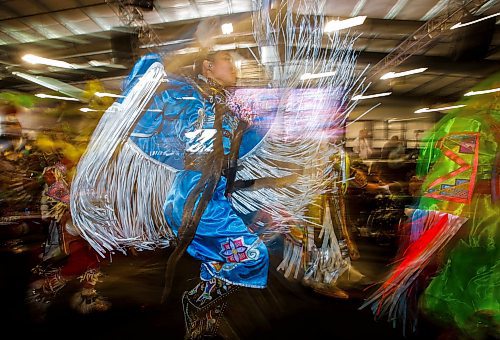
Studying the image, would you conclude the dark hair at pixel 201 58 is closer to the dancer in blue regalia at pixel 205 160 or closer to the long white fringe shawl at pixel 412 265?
the dancer in blue regalia at pixel 205 160

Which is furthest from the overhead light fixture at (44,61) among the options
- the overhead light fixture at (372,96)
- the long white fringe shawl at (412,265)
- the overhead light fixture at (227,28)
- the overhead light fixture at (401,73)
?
the long white fringe shawl at (412,265)

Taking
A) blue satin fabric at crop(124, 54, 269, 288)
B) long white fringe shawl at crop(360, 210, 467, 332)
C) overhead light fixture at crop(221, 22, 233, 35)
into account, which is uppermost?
overhead light fixture at crop(221, 22, 233, 35)

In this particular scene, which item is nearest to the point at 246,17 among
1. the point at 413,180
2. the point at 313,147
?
the point at 313,147

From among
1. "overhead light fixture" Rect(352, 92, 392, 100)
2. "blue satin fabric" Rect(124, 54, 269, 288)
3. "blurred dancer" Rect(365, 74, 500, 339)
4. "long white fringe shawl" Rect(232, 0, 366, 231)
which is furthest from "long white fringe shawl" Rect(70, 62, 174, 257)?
"blurred dancer" Rect(365, 74, 500, 339)

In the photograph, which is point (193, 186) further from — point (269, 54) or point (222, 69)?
point (269, 54)

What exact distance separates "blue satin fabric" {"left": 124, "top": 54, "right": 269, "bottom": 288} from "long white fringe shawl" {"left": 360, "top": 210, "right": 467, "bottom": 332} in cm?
88

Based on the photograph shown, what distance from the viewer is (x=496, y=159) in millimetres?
1488

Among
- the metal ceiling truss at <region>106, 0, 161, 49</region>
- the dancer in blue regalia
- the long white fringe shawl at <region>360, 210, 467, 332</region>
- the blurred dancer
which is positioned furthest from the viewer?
the long white fringe shawl at <region>360, 210, 467, 332</region>

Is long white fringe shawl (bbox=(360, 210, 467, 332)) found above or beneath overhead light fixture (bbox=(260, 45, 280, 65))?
beneath

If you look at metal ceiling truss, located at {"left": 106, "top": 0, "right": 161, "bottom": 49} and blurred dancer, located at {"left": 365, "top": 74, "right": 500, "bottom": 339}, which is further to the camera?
blurred dancer, located at {"left": 365, "top": 74, "right": 500, "bottom": 339}

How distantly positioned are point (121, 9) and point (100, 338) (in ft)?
5.48

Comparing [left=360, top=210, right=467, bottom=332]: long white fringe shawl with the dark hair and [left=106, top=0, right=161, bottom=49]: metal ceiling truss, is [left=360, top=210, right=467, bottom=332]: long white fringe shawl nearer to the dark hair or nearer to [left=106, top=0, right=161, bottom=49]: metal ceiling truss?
the dark hair

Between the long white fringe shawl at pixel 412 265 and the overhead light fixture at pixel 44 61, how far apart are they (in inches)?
73.1

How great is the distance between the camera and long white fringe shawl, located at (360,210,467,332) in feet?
5.31
